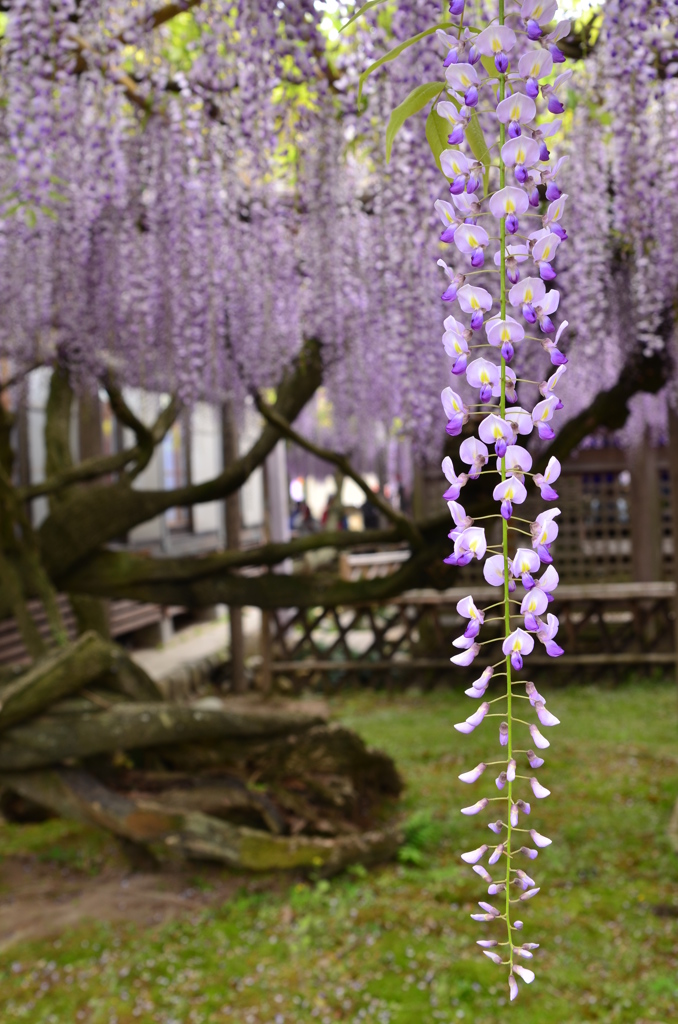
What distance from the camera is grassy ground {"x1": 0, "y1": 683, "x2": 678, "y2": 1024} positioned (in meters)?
2.79

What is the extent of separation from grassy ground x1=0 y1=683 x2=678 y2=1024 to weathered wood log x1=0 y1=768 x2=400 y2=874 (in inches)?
5.2

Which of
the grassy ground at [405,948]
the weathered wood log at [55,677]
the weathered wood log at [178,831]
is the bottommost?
the grassy ground at [405,948]

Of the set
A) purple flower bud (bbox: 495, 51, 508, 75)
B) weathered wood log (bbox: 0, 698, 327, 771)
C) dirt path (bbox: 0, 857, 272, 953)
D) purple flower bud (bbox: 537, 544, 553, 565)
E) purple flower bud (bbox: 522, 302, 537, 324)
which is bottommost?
dirt path (bbox: 0, 857, 272, 953)

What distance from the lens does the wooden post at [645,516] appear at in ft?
25.6

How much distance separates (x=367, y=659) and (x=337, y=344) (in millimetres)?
4289

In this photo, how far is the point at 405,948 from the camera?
10.3ft

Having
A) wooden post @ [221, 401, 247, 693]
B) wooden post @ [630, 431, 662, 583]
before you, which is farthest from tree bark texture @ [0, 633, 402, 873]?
wooden post @ [630, 431, 662, 583]

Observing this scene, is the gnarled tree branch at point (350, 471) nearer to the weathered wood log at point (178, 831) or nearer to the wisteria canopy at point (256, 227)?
the wisteria canopy at point (256, 227)

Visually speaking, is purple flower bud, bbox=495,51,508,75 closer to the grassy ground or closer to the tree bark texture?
the grassy ground

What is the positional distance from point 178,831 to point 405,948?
1.09 meters

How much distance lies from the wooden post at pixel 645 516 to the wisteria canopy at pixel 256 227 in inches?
101

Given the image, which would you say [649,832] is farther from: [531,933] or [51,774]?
[51,774]

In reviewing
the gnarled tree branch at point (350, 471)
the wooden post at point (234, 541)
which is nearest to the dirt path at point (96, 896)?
the gnarled tree branch at point (350, 471)

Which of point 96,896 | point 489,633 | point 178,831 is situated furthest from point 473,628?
point 489,633
